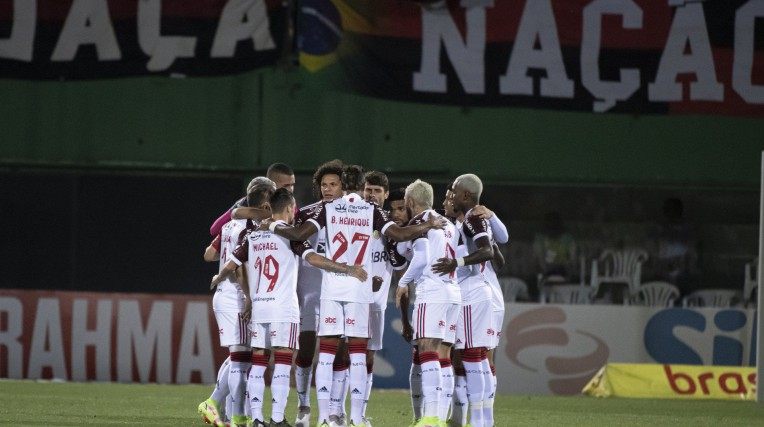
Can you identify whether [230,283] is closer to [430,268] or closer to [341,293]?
[341,293]

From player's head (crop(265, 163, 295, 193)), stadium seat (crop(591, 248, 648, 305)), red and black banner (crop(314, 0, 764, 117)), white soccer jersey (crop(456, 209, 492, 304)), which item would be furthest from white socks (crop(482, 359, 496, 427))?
red and black banner (crop(314, 0, 764, 117))

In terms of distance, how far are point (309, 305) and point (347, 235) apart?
1164mm

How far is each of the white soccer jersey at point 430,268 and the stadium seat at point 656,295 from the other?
10034 millimetres

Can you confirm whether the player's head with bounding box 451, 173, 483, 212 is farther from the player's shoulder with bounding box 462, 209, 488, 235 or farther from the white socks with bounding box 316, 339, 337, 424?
the white socks with bounding box 316, 339, 337, 424

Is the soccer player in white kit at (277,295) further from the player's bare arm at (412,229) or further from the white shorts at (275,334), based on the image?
the player's bare arm at (412,229)

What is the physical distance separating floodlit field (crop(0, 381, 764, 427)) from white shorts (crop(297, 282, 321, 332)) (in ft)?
4.37

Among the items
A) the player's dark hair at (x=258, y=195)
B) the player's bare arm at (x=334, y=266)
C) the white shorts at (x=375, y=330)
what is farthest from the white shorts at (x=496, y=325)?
the player's dark hair at (x=258, y=195)

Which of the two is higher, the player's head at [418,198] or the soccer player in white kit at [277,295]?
the player's head at [418,198]

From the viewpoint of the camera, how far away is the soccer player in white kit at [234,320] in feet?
38.0

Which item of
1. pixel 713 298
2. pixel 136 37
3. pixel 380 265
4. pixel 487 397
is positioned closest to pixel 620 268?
pixel 713 298

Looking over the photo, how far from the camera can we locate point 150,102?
21484mm

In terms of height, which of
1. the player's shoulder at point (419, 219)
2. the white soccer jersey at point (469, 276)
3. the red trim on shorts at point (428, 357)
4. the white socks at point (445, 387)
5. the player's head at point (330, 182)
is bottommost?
the white socks at point (445, 387)

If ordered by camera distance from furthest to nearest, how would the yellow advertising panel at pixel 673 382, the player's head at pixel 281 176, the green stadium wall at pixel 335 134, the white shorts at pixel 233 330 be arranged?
1. the green stadium wall at pixel 335 134
2. the yellow advertising panel at pixel 673 382
3. the player's head at pixel 281 176
4. the white shorts at pixel 233 330

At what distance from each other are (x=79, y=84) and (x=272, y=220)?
1097 cm
